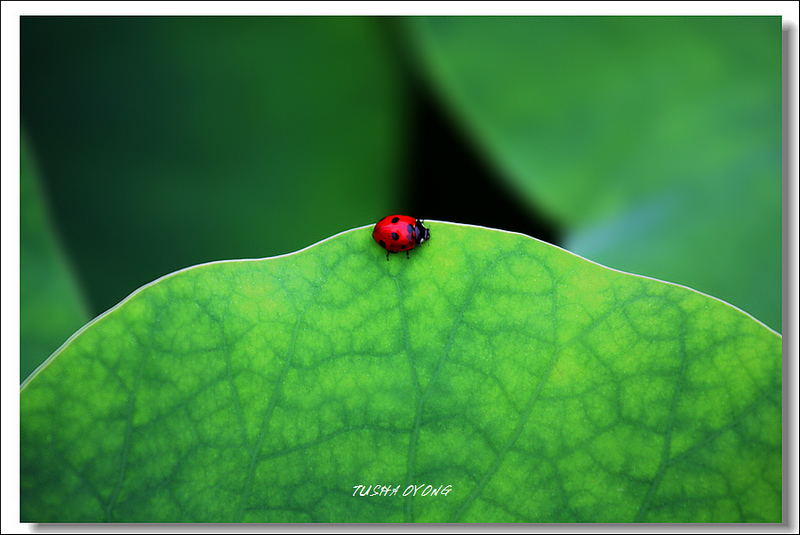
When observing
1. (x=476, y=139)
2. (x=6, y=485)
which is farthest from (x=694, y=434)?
(x=6, y=485)

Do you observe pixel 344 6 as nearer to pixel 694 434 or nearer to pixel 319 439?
pixel 319 439

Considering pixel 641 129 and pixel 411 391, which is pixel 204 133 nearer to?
pixel 411 391

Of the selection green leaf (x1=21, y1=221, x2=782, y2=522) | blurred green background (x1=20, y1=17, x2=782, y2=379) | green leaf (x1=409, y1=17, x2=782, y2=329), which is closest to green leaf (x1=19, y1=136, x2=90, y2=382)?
blurred green background (x1=20, y1=17, x2=782, y2=379)

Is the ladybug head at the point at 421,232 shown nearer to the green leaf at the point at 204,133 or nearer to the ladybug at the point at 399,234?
the ladybug at the point at 399,234

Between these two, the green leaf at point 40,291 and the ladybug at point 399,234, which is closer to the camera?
the ladybug at point 399,234

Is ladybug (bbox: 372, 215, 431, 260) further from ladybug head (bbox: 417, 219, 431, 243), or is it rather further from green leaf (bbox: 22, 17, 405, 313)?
green leaf (bbox: 22, 17, 405, 313)

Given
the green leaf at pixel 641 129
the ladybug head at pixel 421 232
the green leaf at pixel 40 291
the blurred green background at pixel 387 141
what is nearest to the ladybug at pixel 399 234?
the ladybug head at pixel 421 232

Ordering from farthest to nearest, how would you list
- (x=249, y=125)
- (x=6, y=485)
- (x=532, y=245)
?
(x=249, y=125) → (x=6, y=485) → (x=532, y=245)
